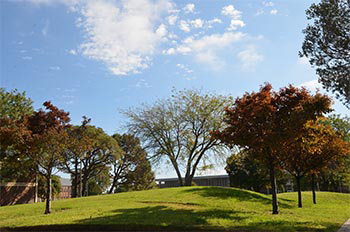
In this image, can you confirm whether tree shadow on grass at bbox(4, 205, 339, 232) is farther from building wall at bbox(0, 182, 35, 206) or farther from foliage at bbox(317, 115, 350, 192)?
foliage at bbox(317, 115, 350, 192)

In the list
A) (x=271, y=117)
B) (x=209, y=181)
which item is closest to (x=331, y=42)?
(x=271, y=117)

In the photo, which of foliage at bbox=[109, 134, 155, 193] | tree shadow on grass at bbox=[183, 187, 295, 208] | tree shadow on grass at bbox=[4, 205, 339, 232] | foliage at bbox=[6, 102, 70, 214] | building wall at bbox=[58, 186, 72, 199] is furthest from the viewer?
building wall at bbox=[58, 186, 72, 199]

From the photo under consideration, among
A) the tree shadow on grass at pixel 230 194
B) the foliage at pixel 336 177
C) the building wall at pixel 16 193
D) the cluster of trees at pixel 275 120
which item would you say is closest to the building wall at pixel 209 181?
the foliage at pixel 336 177

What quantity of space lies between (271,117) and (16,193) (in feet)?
119

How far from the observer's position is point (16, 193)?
1543 inches

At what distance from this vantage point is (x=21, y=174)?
129ft

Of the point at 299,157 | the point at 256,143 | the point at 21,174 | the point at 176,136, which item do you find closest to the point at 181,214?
the point at 256,143

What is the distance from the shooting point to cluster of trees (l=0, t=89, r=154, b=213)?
17.2 meters

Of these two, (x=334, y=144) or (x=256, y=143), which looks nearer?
(x=256, y=143)

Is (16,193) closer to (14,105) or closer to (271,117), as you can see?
(14,105)

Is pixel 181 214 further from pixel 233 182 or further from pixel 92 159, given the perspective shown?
pixel 233 182

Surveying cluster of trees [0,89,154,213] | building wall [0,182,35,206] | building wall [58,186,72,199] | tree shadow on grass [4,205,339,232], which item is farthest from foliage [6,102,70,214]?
building wall [58,186,72,199]

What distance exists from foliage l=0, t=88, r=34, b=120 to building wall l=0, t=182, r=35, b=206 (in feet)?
31.7

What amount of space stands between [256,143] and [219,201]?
5.82 m
